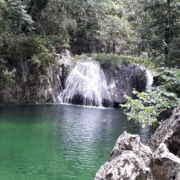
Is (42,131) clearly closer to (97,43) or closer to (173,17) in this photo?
(173,17)

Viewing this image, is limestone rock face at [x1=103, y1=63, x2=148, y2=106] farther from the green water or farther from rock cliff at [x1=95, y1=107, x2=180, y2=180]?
rock cliff at [x1=95, y1=107, x2=180, y2=180]

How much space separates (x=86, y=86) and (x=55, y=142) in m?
9.20

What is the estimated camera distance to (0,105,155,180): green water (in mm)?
5621

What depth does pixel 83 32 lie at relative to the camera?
22.2m

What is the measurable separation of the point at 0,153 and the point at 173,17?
9893mm

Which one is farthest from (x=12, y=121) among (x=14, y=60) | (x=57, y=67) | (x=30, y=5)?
(x=30, y=5)

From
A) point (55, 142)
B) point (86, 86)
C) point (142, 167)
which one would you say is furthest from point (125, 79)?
point (142, 167)

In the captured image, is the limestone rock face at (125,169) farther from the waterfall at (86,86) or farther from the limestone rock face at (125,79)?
the limestone rock face at (125,79)

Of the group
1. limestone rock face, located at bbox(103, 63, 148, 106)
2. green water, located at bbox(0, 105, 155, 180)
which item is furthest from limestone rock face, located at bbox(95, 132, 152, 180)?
limestone rock face, located at bbox(103, 63, 148, 106)

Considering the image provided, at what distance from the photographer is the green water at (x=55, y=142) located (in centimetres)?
562

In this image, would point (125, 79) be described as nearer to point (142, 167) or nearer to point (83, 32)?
point (83, 32)

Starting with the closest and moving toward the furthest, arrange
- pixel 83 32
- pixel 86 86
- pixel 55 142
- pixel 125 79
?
1. pixel 55 142
2. pixel 86 86
3. pixel 125 79
4. pixel 83 32

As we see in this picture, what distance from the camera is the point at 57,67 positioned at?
1669cm

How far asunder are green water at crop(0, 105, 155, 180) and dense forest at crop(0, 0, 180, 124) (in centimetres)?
220
